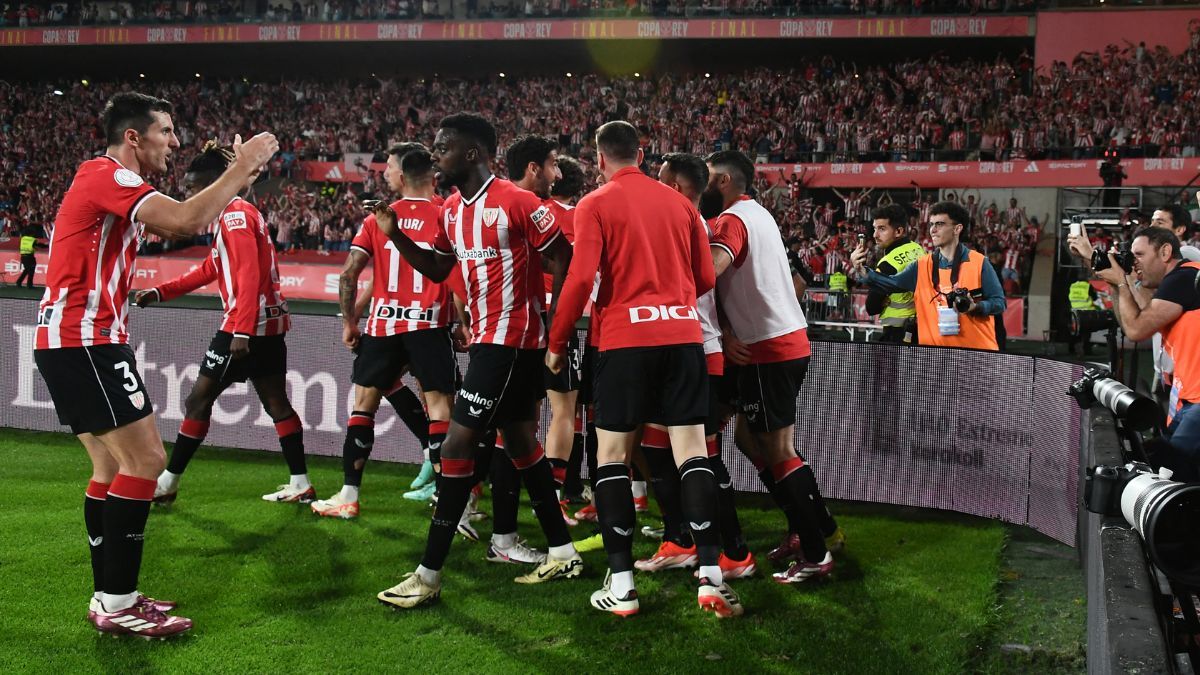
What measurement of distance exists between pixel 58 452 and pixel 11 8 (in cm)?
4188

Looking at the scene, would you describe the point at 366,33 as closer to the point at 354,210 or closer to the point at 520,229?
the point at 354,210

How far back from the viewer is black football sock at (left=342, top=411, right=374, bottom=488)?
21.3 feet

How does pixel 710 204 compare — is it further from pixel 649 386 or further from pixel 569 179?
pixel 649 386

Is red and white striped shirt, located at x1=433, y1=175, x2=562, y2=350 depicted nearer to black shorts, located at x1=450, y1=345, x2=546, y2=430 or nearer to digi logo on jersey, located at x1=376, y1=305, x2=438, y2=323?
black shorts, located at x1=450, y1=345, x2=546, y2=430

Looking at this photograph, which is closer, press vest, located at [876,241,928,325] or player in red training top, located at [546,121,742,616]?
player in red training top, located at [546,121,742,616]

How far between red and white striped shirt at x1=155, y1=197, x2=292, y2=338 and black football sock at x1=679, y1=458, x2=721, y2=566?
3315 mm

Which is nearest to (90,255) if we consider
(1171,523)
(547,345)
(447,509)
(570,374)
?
(447,509)

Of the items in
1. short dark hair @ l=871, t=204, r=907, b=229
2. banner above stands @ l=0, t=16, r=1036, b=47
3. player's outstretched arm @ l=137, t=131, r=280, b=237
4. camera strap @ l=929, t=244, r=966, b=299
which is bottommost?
camera strap @ l=929, t=244, r=966, b=299

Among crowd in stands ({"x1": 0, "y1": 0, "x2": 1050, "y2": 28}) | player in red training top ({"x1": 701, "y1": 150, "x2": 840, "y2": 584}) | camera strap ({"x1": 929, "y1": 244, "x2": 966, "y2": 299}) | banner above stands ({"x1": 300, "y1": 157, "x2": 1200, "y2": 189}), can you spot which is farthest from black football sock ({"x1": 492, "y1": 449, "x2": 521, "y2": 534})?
crowd in stands ({"x1": 0, "y1": 0, "x2": 1050, "y2": 28})

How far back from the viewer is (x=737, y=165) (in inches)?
212

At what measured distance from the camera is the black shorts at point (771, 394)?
5.25m

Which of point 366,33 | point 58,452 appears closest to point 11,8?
point 366,33

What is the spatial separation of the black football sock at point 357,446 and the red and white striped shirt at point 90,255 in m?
2.22

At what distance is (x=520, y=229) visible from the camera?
493 centimetres
